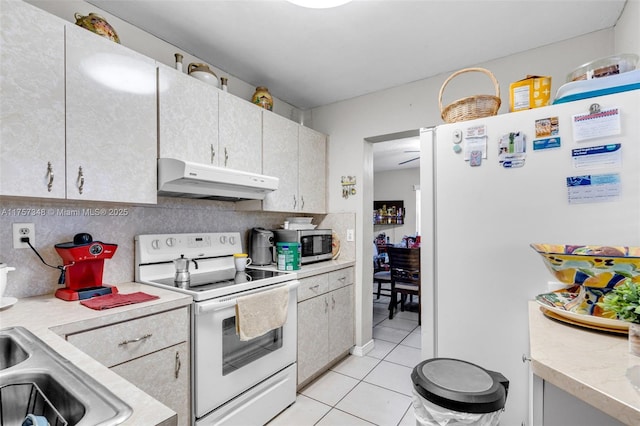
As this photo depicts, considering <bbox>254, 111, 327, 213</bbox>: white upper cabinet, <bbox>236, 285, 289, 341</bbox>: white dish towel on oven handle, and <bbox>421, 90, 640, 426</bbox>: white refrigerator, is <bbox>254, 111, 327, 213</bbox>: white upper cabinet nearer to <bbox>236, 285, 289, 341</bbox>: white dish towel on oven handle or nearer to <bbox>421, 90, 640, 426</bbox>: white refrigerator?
<bbox>236, 285, 289, 341</bbox>: white dish towel on oven handle

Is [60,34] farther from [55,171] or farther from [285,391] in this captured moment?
[285,391]

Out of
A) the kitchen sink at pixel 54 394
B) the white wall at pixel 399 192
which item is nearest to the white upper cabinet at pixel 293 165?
the kitchen sink at pixel 54 394

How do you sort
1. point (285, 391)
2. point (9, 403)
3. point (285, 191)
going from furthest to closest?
point (285, 191) < point (285, 391) < point (9, 403)

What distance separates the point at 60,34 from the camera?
4.24 feet

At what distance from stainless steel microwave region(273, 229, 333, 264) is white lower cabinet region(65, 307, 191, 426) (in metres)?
1.14

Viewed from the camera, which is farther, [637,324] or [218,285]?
[218,285]

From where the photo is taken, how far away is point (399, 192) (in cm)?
692

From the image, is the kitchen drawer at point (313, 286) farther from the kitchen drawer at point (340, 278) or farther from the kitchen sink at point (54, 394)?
the kitchen sink at point (54, 394)

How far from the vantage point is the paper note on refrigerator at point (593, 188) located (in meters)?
1.07

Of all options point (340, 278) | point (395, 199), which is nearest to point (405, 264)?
point (340, 278)

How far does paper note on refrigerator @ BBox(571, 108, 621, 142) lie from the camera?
3.50ft

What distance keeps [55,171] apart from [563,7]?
277 centimetres

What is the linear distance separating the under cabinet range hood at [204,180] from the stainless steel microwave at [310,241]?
519mm

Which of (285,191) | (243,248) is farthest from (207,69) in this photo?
(243,248)
